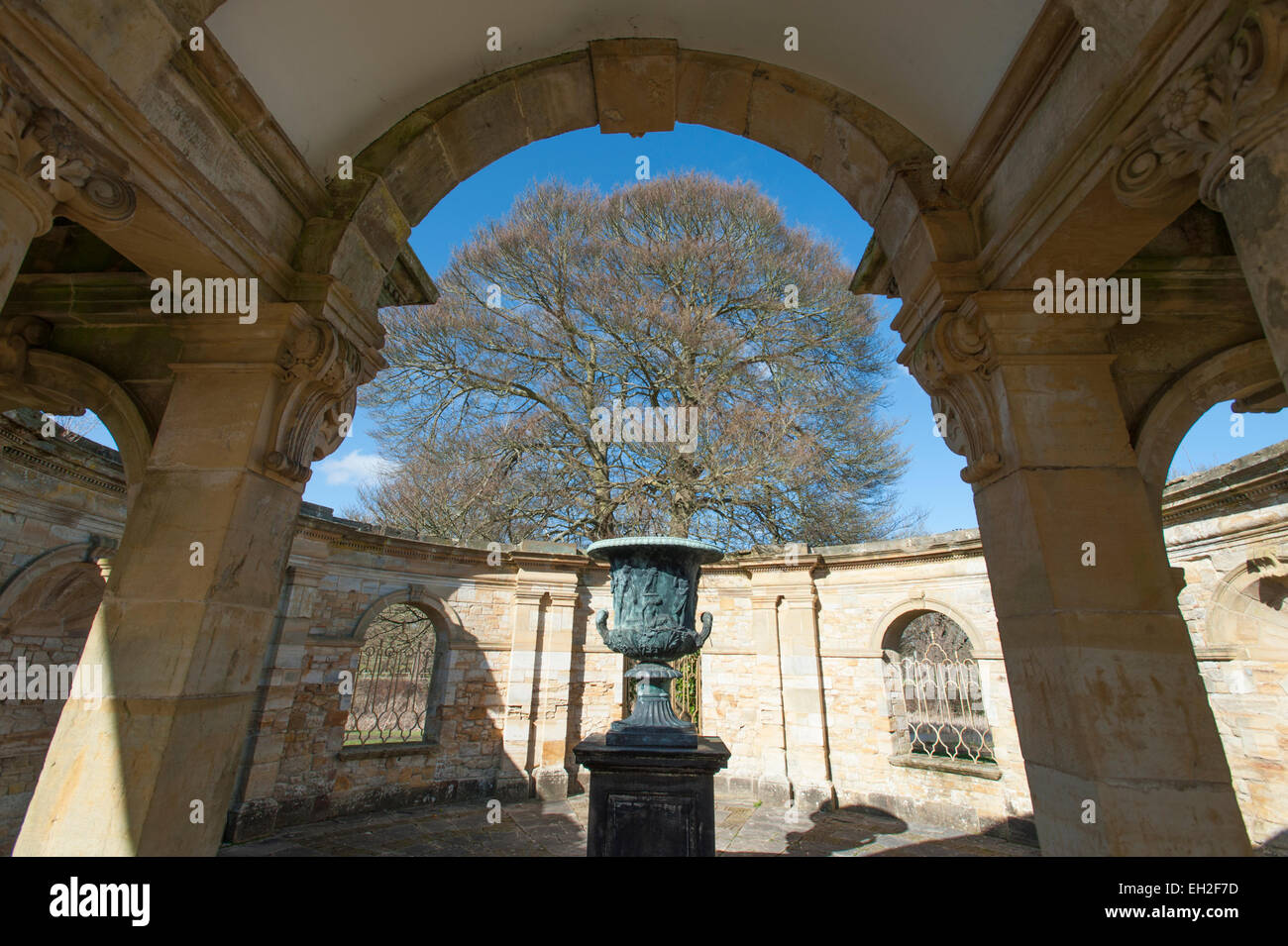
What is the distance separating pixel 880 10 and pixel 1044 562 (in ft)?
8.50

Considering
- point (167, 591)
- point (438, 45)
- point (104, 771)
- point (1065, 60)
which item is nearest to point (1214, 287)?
point (1065, 60)

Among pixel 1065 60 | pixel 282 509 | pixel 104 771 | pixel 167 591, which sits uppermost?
pixel 1065 60

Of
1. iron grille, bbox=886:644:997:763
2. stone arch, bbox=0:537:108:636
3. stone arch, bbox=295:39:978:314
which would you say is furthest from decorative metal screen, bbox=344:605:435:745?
iron grille, bbox=886:644:997:763

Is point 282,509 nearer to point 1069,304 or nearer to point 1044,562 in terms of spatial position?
point 1044,562

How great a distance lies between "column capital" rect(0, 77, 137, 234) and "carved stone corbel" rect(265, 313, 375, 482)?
0.71 metres

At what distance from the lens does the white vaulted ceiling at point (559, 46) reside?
8.23 ft

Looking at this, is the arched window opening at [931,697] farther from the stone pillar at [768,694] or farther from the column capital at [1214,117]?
the column capital at [1214,117]

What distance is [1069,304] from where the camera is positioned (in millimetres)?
2451

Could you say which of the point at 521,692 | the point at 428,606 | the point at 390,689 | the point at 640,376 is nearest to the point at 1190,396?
the point at 521,692

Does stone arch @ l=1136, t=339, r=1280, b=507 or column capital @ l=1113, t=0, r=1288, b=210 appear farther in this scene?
stone arch @ l=1136, t=339, r=1280, b=507

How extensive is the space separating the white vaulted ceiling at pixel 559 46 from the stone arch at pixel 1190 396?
1509 millimetres

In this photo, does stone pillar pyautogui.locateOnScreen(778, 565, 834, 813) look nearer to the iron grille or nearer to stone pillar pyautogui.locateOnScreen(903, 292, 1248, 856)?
the iron grille

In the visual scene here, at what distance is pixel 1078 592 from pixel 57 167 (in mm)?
3581

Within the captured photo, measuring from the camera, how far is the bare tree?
10906mm
